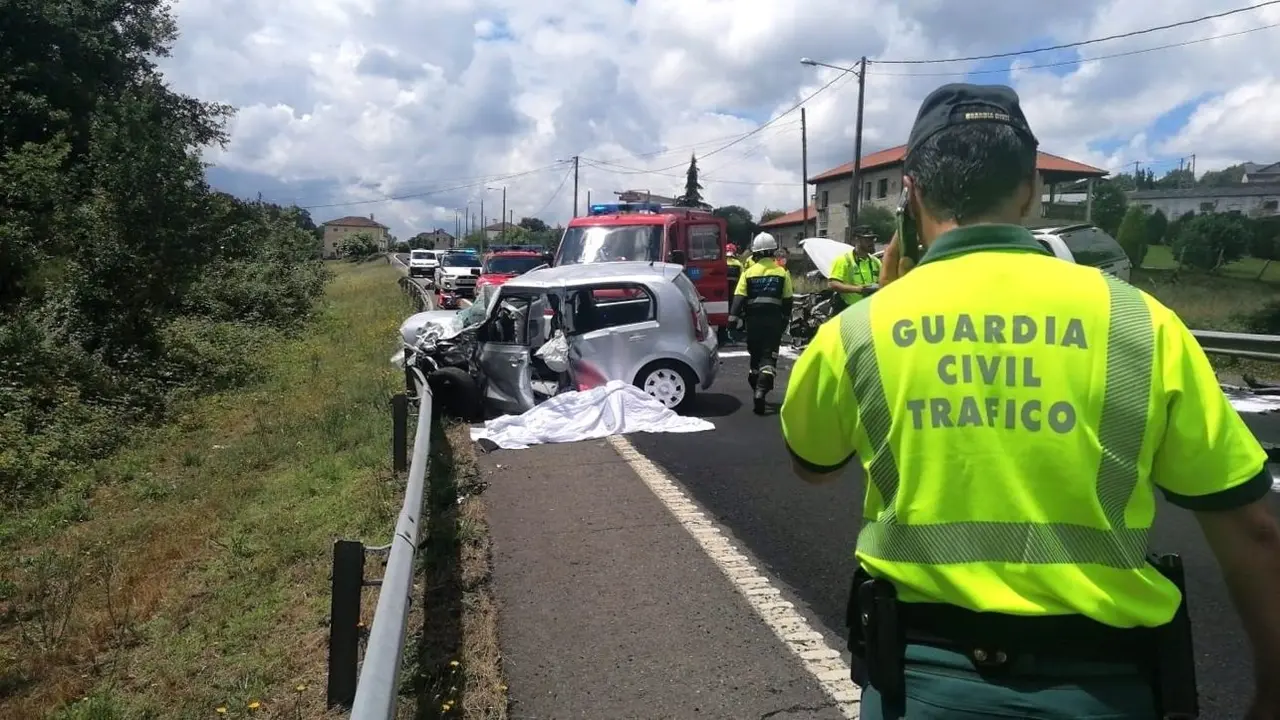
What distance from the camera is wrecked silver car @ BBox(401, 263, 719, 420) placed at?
998 cm

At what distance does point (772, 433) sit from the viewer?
9.16 metres

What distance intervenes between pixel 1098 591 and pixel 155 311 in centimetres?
1625

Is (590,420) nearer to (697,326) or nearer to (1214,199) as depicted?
(697,326)

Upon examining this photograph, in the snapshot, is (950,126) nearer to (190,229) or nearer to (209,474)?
(209,474)

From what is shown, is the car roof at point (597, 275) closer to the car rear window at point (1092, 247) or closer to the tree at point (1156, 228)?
the car rear window at point (1092, 247)

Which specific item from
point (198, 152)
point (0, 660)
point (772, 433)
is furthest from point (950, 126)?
point (198, 152)

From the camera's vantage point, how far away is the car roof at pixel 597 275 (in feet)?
32.9

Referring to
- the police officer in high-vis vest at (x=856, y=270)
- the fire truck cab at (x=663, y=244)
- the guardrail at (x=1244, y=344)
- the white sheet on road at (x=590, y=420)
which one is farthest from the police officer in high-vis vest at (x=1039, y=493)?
the fire truck cab at (x=663, y=244)

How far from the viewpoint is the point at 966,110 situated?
176 cm

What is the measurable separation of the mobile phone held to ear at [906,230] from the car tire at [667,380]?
8.10 m

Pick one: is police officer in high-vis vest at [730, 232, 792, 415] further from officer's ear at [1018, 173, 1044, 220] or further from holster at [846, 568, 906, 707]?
holster at [846, 568, 906, 707]

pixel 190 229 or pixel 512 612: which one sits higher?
pixel 190 229

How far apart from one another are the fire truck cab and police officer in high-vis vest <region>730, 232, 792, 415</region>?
175 inches

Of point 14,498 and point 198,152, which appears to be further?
point 198,152
